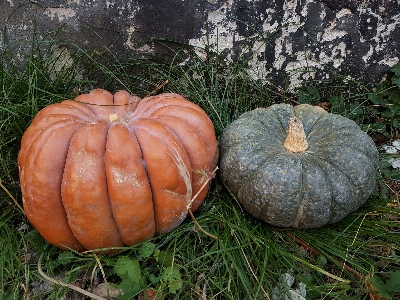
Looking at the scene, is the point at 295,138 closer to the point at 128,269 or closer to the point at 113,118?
the point at 113,118

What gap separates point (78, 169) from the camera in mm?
2113

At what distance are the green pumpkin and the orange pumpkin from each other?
0.26 metres

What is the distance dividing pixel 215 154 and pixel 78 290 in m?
1.02

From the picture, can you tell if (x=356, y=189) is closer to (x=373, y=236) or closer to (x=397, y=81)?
(x=373, y=236)

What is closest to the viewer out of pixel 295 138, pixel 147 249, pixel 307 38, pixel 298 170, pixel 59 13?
pixel 147 249

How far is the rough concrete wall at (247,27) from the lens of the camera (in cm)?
302

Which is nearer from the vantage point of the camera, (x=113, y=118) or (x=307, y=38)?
(x=113, y=118)

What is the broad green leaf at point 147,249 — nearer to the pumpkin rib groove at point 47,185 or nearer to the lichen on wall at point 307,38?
the pumpkin rib groove at point 47,185

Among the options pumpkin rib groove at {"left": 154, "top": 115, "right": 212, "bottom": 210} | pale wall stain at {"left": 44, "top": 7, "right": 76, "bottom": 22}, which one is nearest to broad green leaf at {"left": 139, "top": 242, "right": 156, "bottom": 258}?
pumpkin rib groove at {"left": 154, "top": 115, "right": 212, "bottom": 210}

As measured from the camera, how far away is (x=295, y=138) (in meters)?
2.54

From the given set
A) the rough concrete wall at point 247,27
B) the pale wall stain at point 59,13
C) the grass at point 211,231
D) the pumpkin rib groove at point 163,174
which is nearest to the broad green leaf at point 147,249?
the grass at point 211,231

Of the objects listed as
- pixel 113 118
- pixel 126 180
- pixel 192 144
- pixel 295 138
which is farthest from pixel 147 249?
pixel 295 138

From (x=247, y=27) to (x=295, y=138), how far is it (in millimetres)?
992

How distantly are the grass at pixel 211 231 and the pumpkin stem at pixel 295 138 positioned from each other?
48cm
